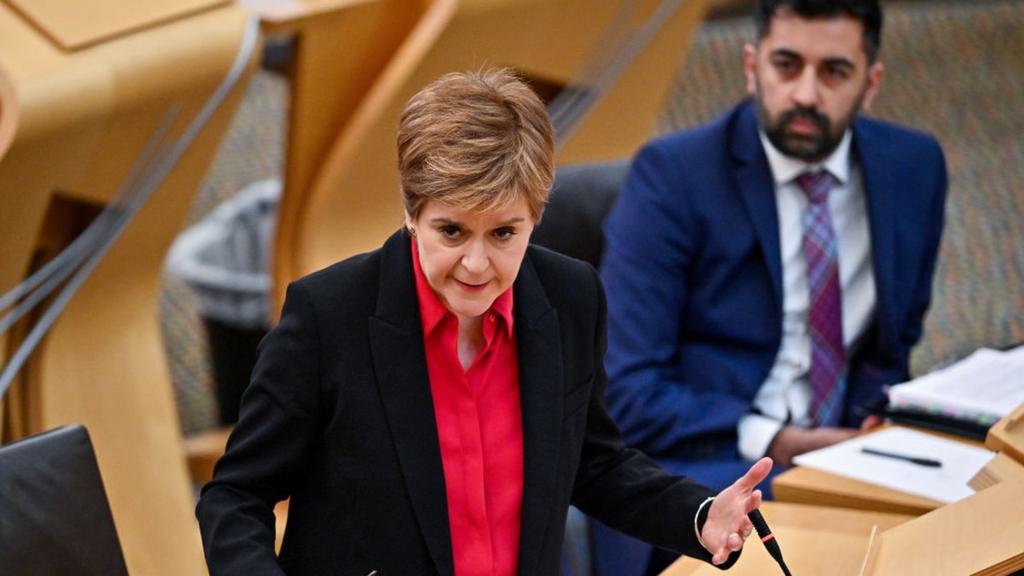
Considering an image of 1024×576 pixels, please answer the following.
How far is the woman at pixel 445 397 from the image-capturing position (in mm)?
1434

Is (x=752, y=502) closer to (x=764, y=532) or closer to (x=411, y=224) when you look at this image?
(x=764, y=532)

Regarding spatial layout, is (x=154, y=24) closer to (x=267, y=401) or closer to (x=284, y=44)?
(x=284, y=44)

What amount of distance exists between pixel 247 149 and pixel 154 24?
3.56 meters

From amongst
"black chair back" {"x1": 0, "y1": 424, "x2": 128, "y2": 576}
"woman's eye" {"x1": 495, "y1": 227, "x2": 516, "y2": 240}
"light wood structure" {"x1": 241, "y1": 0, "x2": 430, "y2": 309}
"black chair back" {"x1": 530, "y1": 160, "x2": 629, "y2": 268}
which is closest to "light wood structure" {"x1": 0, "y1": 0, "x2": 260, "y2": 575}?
"light wood structure" {"x1": 241, "y1": 0, "x2": 430, "y2": 309}

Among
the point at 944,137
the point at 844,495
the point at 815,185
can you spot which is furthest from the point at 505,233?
the point at 944,137

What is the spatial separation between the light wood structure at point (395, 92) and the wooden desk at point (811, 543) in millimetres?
1589

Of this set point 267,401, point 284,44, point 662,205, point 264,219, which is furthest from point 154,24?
point 264,219

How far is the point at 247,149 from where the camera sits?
6328mm

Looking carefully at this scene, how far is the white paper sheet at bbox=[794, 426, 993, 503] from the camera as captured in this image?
212 centimetres

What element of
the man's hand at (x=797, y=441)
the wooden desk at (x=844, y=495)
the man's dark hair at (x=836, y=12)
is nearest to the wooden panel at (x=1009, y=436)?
the wooden desk at (x=844, y=495)

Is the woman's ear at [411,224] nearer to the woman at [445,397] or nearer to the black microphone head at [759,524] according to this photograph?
the woman at [445,397]

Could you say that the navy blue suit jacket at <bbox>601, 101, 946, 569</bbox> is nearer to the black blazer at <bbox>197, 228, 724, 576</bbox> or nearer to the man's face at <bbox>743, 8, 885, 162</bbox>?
the man's face at <bbox>743, 8, 885, 162</bbox>

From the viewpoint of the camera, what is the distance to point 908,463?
7.29ft

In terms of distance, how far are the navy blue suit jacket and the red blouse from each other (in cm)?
92
